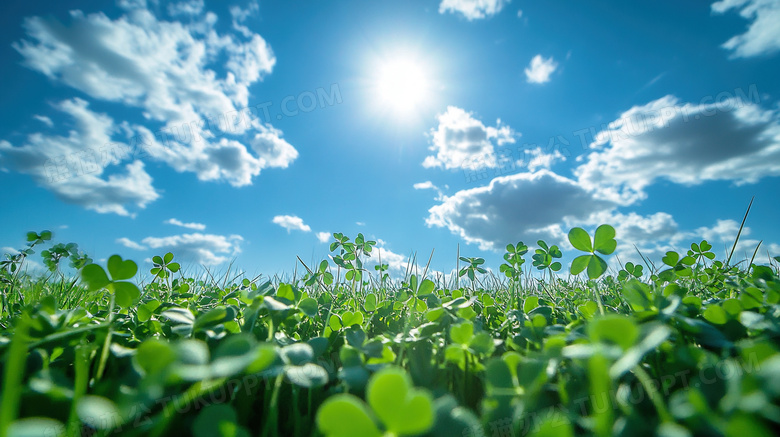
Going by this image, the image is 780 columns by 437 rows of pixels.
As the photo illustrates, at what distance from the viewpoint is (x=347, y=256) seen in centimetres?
329

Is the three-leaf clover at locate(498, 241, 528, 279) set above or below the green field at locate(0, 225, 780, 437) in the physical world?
above

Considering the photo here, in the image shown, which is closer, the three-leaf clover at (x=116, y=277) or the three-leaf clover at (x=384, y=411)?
the three-leaf clover at (x=384, y=411)

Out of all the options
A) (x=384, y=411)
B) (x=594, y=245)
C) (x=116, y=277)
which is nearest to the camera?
(x=384, y=411)

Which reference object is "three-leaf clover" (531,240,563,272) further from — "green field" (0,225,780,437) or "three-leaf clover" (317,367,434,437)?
"three-leaf clover" (317,367,434,437)

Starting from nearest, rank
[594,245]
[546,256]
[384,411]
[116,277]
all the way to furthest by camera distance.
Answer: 1. [384,411]
2. [116,277]
3. [594,245]
4. [546,256]

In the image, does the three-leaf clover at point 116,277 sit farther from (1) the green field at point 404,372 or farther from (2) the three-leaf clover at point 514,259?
(2) the three-leaf clover at point 514,259

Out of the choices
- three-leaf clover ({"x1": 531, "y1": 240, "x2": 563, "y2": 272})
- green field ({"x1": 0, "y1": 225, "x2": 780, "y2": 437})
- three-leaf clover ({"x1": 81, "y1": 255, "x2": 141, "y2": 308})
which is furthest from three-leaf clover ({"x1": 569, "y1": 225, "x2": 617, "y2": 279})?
three-leaf clover ({"x1": 81, "y1": 255, "x2": 141, "y2": 308})

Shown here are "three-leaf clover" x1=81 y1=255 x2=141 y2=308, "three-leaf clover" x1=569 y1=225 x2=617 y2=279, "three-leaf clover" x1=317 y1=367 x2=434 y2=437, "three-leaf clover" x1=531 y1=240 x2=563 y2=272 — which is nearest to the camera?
"three-leaf clover" x1=317 y1=367 x2=434 y2=437

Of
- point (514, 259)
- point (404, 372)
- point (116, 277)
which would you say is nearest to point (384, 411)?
point (404, 372)

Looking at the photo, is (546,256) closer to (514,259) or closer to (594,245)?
(514,259)

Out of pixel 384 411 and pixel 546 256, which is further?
pixel 546 256

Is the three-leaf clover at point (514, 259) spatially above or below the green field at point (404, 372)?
above

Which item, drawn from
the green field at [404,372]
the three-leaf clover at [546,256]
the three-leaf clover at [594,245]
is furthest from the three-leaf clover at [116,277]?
the three-leaf clover at [546,256]

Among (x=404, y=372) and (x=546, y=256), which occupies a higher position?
(x=546, y=256)
